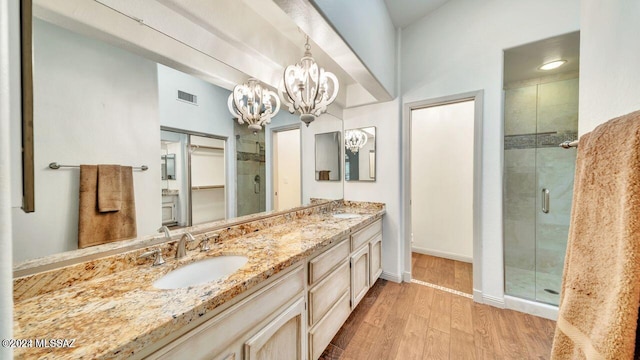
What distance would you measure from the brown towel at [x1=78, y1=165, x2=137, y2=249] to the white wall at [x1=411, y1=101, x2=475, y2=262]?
3.16m

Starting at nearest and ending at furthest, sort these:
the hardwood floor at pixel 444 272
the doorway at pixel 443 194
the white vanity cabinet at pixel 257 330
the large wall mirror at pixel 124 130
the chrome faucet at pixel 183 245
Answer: the white vanity cabinet at pixel 257 330 → the large wall mirror at pixel 124 130 → the chrome faucet at pixel 183 245 → the hardwood floor at pixel 444 272 → the doorway at pixel 443 194

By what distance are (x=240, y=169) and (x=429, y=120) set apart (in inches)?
112

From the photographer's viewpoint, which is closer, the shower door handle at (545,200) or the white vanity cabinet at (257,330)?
the white vanity cabinet at (257,330)

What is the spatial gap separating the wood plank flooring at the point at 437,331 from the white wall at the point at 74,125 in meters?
1.61

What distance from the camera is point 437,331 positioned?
5.51ft

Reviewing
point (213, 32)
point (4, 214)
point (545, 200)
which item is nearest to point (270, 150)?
point (213, 32)

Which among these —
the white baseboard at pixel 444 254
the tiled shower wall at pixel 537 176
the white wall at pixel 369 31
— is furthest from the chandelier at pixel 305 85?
the white baseboard at pixel 444 254

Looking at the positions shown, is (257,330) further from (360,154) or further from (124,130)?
(360,154)

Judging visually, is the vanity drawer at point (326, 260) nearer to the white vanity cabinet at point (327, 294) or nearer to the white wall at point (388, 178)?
the white vanity cabinet at point (327, 294)

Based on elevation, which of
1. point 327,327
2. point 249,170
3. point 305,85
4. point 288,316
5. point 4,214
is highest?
point 305,85

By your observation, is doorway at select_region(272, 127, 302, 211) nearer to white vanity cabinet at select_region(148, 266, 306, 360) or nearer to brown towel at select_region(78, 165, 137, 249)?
white vanity cabinet at select_region(148, 266, 306, 360)

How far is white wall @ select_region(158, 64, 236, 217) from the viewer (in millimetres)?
1147

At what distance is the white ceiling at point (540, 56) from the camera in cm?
178

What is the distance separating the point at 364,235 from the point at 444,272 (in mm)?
1471
